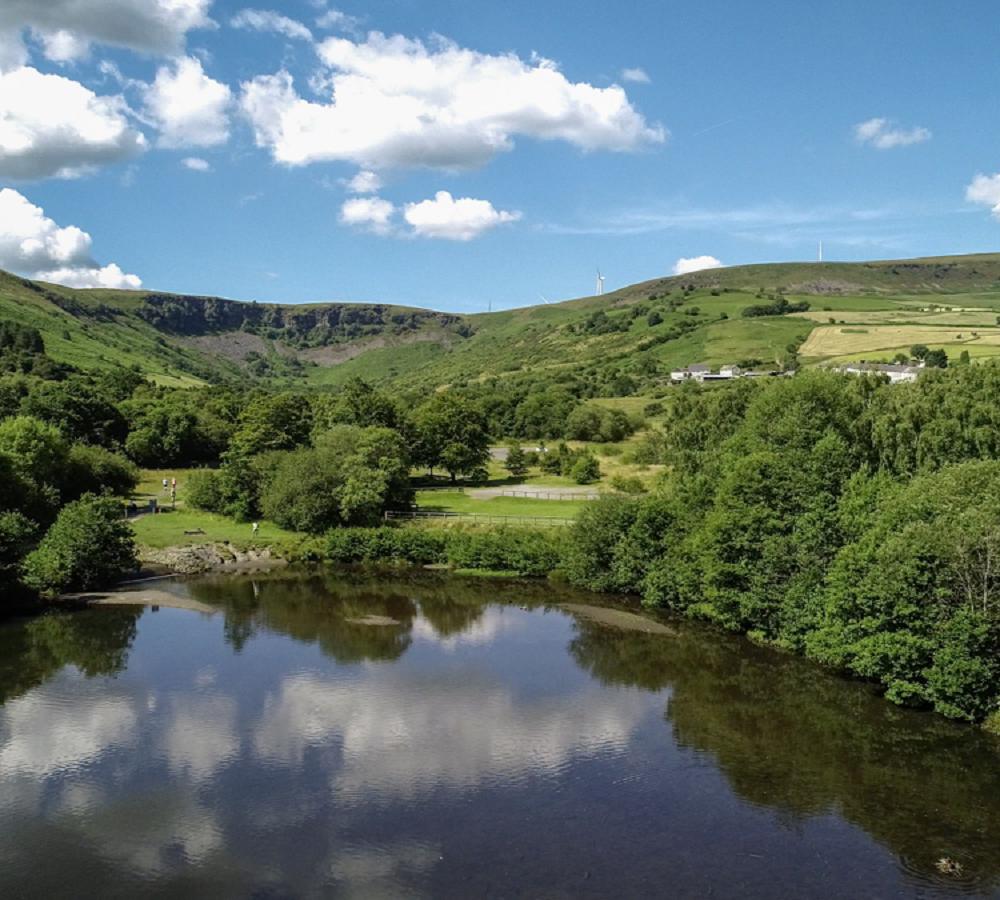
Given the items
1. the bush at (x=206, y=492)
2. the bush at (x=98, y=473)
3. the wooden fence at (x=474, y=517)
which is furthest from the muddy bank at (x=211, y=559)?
the wooden fence at (x=474, y=517)

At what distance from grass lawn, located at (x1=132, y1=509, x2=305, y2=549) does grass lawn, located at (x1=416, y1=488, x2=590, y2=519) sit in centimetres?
1344

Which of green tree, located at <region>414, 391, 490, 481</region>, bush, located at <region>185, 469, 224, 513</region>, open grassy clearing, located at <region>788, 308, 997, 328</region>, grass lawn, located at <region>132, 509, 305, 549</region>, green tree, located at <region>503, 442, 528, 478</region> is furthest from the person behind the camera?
open grassy clearing, located at <region>788, 308, 997, 328</region>

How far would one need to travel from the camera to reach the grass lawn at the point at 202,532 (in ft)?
219

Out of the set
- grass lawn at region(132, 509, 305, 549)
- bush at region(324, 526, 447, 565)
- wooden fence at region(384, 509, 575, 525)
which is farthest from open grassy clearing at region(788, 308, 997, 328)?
grass lawn at region(132, 509, 305, 549)

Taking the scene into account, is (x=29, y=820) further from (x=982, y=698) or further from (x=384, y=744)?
(x=982, y=698)

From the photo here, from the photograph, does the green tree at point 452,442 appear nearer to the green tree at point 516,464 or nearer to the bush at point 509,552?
the green tree at point 516,464

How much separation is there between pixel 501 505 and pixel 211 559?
86.4ft

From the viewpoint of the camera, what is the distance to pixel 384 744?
107 feet

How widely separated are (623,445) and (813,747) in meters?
87.1

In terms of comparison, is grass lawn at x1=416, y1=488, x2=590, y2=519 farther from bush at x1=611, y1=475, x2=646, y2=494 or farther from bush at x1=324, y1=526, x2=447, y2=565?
bush at x1=324, y1=526, x2=447, y2=565

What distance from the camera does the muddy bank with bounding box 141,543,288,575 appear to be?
63.3 m

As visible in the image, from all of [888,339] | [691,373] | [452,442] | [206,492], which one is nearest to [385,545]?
[206,492]

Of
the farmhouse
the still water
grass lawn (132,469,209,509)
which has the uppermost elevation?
the farmhouse

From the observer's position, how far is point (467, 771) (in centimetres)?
3045
